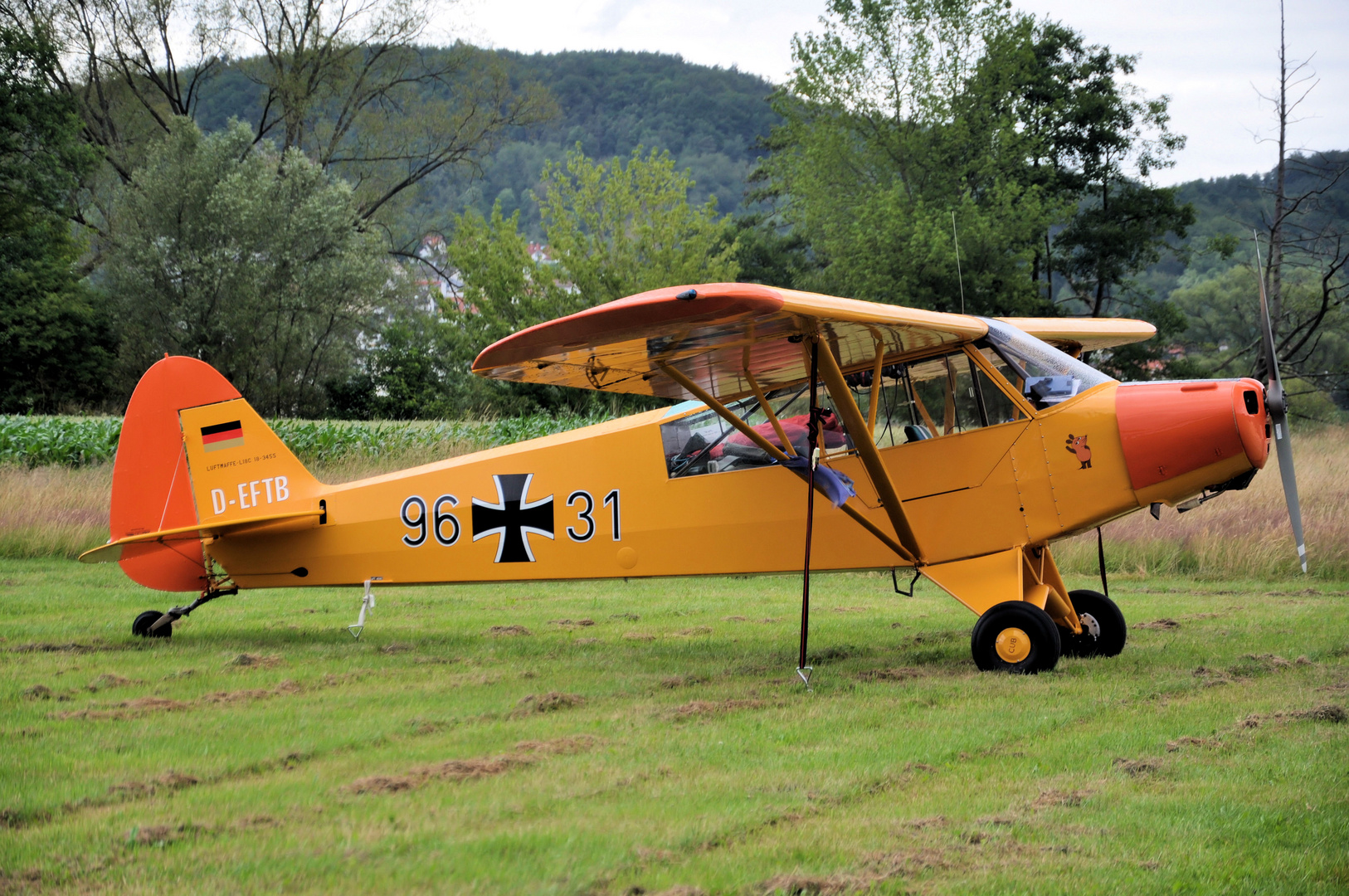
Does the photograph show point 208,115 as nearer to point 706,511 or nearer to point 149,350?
A: point 149,350

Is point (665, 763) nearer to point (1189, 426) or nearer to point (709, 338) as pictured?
point (709, 338)

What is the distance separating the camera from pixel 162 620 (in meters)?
8.36

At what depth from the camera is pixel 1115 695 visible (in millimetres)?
6023

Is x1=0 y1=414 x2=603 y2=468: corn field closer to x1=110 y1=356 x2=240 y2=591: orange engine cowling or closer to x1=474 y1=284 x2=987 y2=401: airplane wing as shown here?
x1=110 y1=356 x2=240 y2=591: orange engine cowling

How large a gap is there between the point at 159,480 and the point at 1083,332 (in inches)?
316

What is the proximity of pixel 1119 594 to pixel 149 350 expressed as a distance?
3709 cm

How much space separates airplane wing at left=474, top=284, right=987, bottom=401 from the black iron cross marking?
94 centimetres

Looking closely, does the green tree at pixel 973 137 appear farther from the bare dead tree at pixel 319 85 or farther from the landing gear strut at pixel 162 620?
the landing gear strut at pixel 162 620

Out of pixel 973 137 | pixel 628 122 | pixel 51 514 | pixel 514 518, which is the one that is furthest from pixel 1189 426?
pixel 628 122

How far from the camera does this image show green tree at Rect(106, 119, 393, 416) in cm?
3703

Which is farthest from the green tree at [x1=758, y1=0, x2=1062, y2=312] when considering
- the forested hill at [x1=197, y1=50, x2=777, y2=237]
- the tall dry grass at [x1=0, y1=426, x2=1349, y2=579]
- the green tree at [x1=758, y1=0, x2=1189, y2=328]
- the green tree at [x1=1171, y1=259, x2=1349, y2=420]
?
the forested hill at [x1=197, y1=50, x2=777, y2=237]

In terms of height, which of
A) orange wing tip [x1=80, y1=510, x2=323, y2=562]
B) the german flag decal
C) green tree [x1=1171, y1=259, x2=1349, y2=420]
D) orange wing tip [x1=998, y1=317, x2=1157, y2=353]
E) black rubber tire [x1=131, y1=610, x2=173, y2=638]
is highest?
green tree [x1=1171, y1=259, x2=1349, y2=420]

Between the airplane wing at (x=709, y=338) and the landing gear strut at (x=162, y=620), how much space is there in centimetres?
336

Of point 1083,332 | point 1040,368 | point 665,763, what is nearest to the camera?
point 665,763
